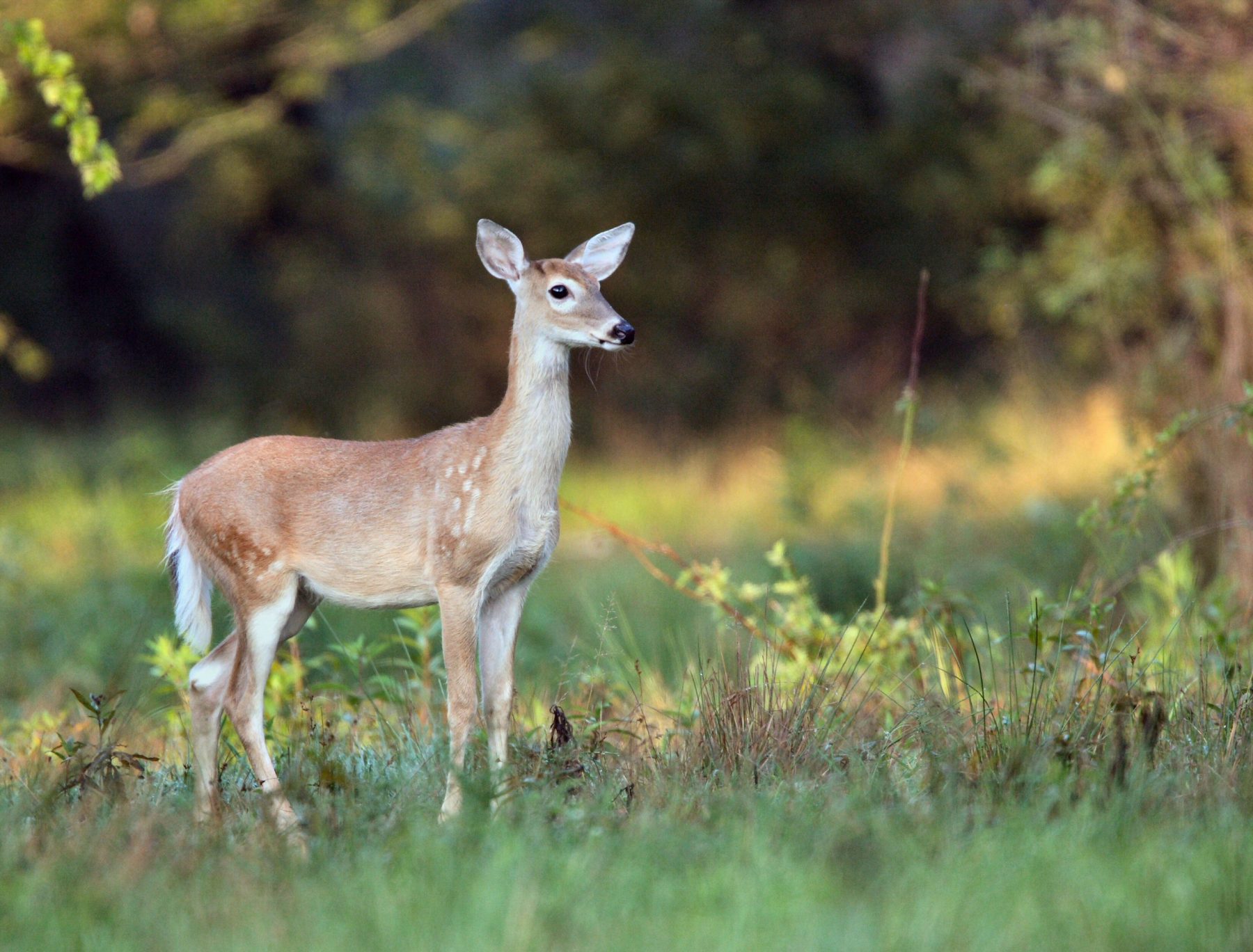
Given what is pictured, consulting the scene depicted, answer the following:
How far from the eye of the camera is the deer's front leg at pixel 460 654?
4.67m

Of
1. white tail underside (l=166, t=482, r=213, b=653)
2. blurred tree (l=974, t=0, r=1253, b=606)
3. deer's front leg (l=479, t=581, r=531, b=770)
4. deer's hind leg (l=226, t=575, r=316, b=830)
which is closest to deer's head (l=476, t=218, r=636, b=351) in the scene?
deer's front leg (l=479, t=581, r=531, b=770)

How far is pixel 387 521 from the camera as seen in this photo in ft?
15.9

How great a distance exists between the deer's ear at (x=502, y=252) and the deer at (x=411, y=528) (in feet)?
0.40

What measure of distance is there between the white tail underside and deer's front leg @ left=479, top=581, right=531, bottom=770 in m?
0.97

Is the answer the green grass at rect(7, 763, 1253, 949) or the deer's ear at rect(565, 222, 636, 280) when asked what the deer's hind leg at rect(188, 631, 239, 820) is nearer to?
the green grass at rect(7, 763, 1253, 949)

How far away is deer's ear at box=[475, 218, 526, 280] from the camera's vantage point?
5.17 meters

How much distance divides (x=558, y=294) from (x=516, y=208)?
1116cm

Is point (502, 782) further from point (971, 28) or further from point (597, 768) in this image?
point (971, 28)

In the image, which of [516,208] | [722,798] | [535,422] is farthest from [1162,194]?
[516,208]

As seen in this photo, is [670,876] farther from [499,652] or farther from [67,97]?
[67,97]

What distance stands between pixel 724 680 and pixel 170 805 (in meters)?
1.69

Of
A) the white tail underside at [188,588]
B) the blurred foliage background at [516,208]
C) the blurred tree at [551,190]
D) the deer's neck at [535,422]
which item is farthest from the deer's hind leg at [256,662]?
the blurred tree at [551,190]

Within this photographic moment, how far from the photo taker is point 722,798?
4062mm

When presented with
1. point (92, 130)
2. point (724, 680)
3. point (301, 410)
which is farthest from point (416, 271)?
point (724, 680)
